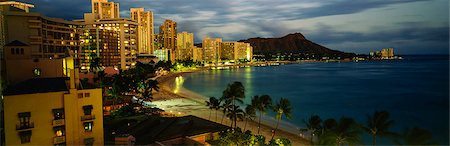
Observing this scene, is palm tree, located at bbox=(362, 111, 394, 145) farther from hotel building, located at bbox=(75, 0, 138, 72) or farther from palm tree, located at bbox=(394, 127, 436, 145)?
→ hotel building, located at bbox=(75, 0, 138, 72)

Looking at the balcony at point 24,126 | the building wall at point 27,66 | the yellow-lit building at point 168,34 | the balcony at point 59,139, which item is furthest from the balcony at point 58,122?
the yellow-lit building at point 168,34

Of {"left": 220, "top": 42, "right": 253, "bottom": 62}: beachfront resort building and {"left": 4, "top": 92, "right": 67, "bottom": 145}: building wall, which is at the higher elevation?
{"left": 220, "top": 42, "right": 253, "bottom": 62}: beachfront resort building

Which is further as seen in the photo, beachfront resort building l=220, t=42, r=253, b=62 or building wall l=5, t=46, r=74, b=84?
beachfront resort building l=220, t=42, r=253, b=62

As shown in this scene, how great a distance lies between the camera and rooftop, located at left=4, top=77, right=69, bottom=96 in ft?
45.6

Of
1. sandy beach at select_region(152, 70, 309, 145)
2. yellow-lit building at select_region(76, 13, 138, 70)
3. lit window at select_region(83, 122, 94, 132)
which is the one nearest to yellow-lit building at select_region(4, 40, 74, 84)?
lit window at select_region(83, 122, 94, 132)

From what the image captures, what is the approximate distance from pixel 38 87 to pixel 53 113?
4.37ft

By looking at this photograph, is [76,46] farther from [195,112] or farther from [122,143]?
[122,143]

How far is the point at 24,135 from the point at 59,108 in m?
1.68

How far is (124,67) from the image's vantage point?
2795 inches

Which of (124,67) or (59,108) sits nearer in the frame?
(59,108)

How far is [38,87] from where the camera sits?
47.6 feet

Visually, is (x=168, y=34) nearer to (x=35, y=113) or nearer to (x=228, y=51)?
(x=228, y=51)

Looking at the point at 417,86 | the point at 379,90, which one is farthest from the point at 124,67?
the point at 417,86

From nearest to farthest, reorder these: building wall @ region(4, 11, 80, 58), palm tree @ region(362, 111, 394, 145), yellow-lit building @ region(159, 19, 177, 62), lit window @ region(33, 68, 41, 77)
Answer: palm tree @ region(362, 111, 394, 145) → lit window @ region(33, 68, 41, 77) → building wall @ region(4, 11, 80, 58) → yellow-lit building @ region(159, 19, 177, 62)
